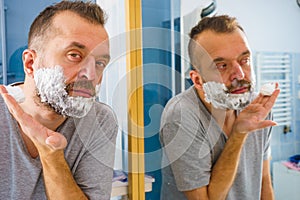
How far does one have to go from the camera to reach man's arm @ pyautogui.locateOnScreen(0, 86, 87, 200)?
3.32 feet

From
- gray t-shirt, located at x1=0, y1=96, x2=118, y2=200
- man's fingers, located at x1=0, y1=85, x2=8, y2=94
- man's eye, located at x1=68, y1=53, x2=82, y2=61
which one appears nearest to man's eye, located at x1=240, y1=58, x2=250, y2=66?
gray t-shirt, located at x1=0, y1=96, x2=118, y2=200

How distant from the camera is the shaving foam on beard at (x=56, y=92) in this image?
105 cm

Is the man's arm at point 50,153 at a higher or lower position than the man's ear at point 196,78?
lower

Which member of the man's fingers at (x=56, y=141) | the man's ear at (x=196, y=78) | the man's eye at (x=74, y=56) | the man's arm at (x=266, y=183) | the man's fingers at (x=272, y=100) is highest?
the man's eye at (x=74, y=56)

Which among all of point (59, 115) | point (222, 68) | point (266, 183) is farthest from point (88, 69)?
point (266, 183)

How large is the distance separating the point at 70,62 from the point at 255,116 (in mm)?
871

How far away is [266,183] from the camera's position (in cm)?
152

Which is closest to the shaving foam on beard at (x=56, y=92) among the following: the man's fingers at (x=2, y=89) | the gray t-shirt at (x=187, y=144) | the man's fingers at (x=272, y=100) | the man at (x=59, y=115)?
the man at (x=59, y=115)

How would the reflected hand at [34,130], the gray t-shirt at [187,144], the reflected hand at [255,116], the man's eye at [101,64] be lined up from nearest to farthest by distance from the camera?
1. the reflected hand at [34,130]
2. the man's eye at [101,64]
3. the gray t-shirt at [187,144]
4. the reflected hand at [255,116]

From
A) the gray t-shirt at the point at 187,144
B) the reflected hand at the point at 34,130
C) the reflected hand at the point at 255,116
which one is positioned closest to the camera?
the reflected hand at the point at 34,130

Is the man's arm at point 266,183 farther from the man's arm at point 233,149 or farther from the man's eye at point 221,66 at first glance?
the man's eye at point 221,66

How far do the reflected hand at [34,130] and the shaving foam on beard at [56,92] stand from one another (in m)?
0.08

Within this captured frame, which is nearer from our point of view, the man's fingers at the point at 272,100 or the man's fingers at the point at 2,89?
the man's fingers at the point at 2,89

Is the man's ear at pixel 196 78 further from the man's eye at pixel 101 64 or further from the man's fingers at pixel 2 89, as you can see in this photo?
the man's fingers at pixel 2 89
